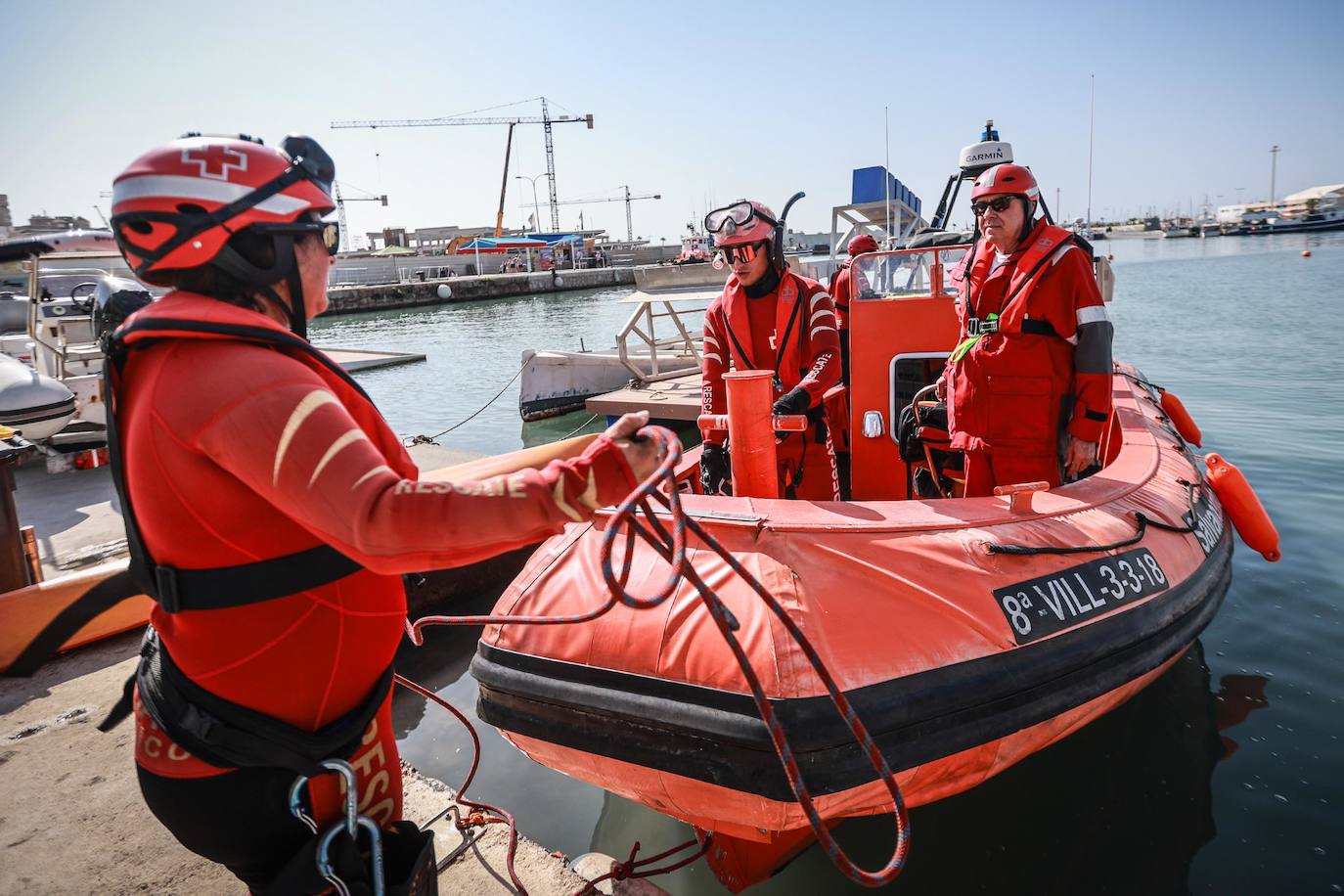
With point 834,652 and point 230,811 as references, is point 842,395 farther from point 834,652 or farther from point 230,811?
point 230,811

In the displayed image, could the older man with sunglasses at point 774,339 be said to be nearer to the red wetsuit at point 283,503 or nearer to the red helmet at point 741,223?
the red helmet at point 741,223

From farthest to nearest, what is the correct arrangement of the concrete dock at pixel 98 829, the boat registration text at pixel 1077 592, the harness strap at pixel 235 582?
the boat registration text at pixel 1077 592 → the concrete dock at pixel 98 829 → the harness strap at pixel 235 582

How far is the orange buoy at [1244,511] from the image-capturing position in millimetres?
3650

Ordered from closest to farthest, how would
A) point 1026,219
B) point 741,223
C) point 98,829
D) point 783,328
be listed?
point 98,829 → point 1026,219 → point 741,223 → point 783,328

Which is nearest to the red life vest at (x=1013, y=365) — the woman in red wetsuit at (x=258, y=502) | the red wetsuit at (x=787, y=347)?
the red wetsuit at (x=787, y=347)

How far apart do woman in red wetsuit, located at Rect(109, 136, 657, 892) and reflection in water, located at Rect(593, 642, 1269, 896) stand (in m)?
2.06

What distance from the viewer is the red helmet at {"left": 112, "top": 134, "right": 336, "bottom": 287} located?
105 cm

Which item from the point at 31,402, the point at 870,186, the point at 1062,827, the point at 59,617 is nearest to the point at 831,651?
the point at 1062,827

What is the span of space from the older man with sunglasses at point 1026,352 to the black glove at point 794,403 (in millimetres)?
675

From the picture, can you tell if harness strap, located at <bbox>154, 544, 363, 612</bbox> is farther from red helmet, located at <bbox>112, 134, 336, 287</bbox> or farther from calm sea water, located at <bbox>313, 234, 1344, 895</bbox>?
calm sea water, located at <bbox>313, 234, 1344, 895</bbox>

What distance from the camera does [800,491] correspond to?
12.5 feet

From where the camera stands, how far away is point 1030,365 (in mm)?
3172

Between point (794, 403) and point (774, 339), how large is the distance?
454mm

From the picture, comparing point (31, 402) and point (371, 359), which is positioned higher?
point (31, 402)
